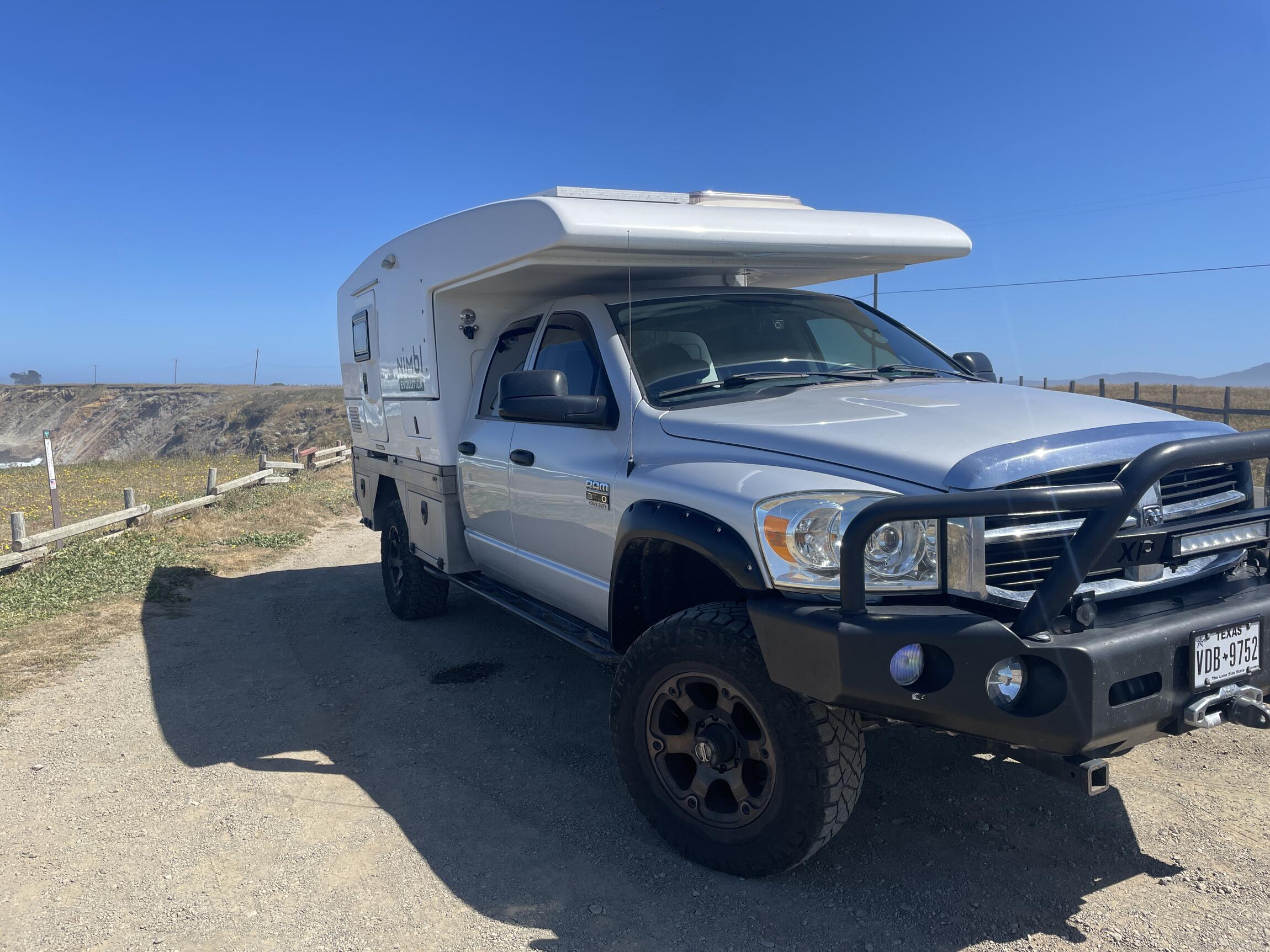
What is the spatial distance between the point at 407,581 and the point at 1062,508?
5.15m

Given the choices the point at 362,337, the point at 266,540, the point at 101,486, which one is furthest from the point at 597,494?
the point at 101,486

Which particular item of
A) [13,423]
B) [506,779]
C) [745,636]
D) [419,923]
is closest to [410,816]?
[506,779]

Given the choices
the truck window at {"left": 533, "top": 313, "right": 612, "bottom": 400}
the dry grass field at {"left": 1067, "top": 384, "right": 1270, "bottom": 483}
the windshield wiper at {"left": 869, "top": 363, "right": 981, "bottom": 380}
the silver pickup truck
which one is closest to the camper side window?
the silver pickup truck

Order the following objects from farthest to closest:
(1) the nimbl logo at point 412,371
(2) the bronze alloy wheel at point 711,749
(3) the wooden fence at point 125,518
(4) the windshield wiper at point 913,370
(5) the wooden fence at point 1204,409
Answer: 1. (5) the wooden fence at point 1204,409
2. (3) the wooden fence at point 125,518
3. (1) the nimbl logo at point 412,371
4. (4) the windshield wiper at point 913,370
5. (2) the bronze alloy wheel at point 711,749

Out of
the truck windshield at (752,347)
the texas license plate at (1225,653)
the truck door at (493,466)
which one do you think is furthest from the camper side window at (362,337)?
the texas license plate at (1225,653)

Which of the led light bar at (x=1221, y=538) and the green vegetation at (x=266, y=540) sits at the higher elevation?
the led light bar at (x=1221, y=538)

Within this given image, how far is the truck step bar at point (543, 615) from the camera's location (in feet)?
13.1

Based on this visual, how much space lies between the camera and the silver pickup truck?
2494 mm

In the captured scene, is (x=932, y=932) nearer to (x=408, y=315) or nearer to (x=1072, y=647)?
(x=1072, y=647)

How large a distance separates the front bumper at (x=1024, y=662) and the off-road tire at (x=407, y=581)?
431cm

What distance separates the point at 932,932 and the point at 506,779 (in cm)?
194

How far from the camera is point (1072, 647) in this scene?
2393 mm

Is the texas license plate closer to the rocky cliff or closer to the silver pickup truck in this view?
the silver pickup truck

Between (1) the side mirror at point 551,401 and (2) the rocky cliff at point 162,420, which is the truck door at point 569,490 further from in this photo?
(2) the rocky cliff at point 162,420
